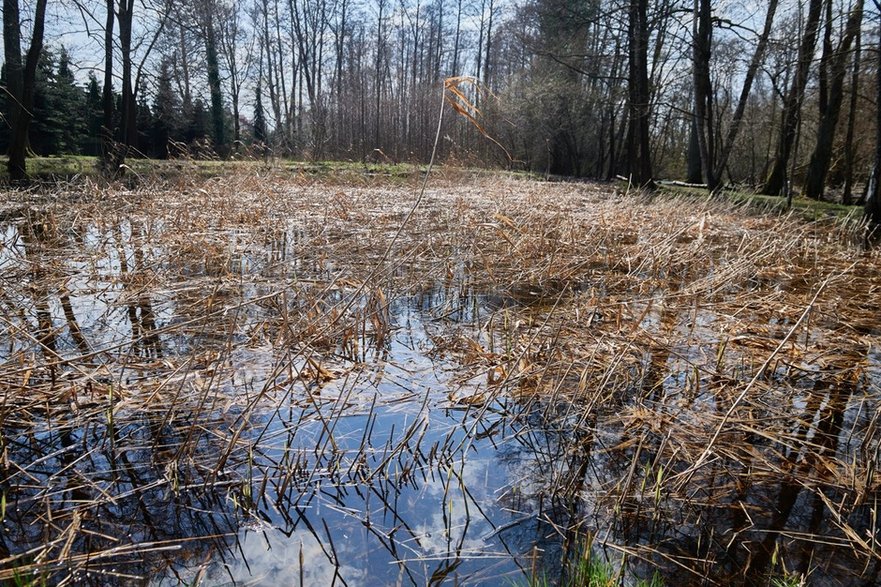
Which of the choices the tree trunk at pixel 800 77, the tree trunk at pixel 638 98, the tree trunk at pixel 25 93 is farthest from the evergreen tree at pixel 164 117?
the tree trunk at pixel 800 77

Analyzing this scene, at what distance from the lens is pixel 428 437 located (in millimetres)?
2184

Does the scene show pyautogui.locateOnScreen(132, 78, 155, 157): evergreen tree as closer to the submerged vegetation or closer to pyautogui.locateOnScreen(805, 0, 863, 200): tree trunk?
the submerged vegetation

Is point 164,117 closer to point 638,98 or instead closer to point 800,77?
point 638,98

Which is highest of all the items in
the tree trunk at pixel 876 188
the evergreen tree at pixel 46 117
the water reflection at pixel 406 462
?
the evergreen tree at pixel 46 117

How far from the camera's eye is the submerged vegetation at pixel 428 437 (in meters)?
1.53

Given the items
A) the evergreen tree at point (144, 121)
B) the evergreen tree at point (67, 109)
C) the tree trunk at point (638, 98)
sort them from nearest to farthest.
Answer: the tree trunk at point (638, 98)
the evergreen tree at point (67, 109)
the evergreen tree at point (144, 121)

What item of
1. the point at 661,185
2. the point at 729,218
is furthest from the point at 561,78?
the point at 729,218

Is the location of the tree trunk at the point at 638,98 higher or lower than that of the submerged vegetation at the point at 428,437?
higher

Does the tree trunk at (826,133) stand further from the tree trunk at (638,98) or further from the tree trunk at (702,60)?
the tree trunk at (638,98)

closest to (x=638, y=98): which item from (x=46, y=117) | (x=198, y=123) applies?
(x=198, y=123)

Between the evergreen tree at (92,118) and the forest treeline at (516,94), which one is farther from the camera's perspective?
the evergreen tree at (92,118)

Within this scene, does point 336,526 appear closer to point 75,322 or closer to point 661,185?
point 75,322

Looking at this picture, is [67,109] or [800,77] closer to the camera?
[800,77]

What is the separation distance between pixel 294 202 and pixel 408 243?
261cm
